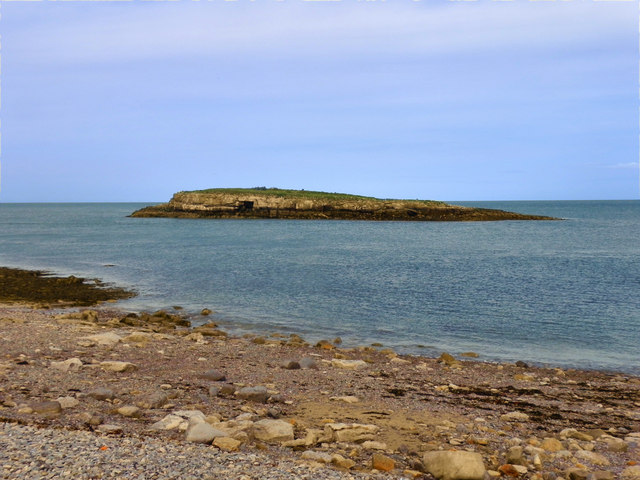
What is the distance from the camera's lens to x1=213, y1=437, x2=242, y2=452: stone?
25.1 feet

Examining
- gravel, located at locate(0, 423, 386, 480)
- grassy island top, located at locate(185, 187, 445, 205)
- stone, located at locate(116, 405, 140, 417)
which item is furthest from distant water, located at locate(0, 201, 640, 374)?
grassy island top, located at locate(185, 187, 445, 205)

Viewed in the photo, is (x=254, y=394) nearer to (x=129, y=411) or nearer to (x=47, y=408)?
(x=129, y=411)

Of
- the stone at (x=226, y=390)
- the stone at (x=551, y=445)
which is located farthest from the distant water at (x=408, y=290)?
the stone at (x=551, y=445)

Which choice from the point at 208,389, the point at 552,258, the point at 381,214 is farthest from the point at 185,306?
the point at 381,214

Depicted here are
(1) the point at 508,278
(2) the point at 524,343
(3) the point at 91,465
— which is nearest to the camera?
(3) the point at 91,465

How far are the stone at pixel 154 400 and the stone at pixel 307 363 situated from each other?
14.6 ft

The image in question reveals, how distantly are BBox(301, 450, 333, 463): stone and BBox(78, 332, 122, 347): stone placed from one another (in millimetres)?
9378

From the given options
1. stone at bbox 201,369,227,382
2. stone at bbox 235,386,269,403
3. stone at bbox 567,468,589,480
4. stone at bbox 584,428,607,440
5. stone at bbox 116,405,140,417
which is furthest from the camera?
stone at bbox 201,369,227,382

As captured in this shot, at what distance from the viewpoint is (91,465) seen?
21.7 ft

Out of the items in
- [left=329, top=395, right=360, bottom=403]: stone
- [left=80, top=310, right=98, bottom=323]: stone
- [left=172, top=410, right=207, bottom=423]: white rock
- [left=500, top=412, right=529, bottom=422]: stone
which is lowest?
[left=80, top=310, right=98, bottom=323]: stone

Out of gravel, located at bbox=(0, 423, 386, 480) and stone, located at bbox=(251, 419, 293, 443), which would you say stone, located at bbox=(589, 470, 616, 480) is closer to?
gravel, located at bbox=(0, 423, 386, 480)

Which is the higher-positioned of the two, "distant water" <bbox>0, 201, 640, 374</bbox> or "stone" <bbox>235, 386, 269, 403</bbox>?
"stone" <bbox>235, 386, 269, 403</bbox>

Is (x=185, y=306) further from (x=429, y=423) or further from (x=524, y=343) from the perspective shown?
(x=429, y=423)

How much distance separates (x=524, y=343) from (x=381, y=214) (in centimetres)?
10298
